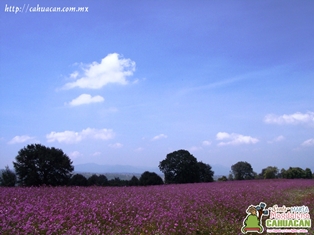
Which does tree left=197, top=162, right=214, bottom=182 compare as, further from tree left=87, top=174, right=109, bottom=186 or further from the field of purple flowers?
the field of purple flowers

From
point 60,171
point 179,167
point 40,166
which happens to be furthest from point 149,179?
point 40,166

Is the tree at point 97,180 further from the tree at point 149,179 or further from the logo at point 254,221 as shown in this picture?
the logo at point 254,221

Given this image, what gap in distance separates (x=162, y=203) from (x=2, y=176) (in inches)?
471

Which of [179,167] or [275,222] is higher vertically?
[179,167]

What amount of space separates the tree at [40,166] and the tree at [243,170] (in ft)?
90.3

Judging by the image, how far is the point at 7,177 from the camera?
663 inches

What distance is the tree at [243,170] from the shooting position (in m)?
40.2

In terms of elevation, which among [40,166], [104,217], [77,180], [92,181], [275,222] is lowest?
[275,222]

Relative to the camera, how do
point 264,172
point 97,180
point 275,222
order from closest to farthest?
point 275,222 < point 97,180 < point 264,172

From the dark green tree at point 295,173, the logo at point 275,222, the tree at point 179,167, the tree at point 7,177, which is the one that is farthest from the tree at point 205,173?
the logo at point 275,222

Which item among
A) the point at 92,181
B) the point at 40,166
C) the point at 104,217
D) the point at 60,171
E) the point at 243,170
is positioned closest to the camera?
the point at 104,217

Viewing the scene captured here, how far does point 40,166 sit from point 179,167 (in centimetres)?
1350

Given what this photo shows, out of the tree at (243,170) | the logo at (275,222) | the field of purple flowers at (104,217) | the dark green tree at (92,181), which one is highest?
the tree at (243,170)

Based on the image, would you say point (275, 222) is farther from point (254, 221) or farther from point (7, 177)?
point (7, 177)
